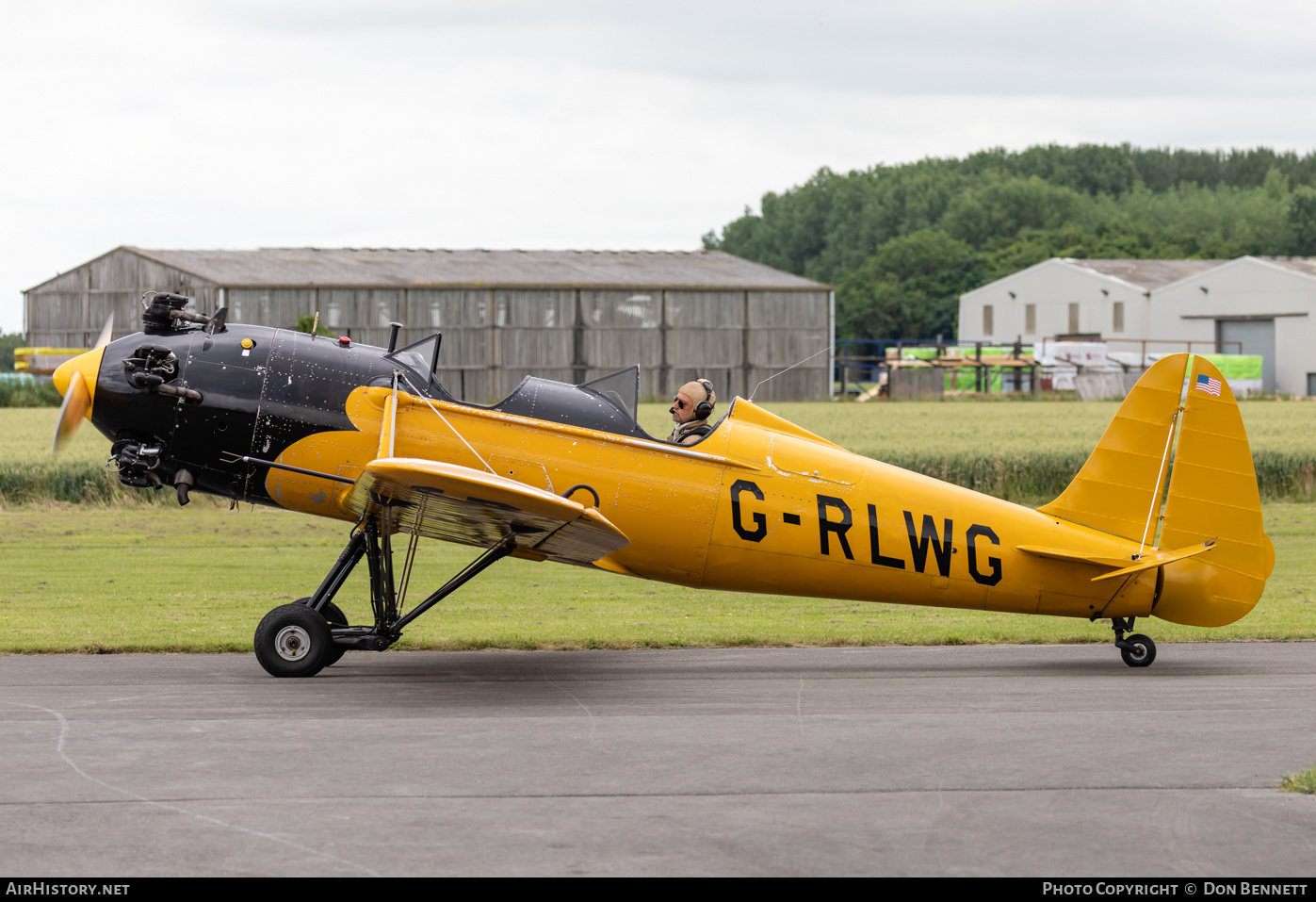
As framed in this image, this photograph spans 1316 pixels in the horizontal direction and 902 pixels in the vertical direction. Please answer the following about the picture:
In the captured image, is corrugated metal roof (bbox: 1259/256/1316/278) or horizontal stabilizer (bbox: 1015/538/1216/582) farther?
corrugated metal roof (bbox: 1259/256/1316/278)

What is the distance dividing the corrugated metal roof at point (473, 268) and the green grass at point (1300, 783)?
2595 inches

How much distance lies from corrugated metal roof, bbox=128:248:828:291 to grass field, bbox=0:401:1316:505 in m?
12.1

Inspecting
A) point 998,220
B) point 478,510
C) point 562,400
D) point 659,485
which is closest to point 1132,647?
point 659,485

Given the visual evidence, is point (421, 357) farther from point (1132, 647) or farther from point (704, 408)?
point (1132, 647)

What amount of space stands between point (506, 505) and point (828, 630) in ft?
16.1

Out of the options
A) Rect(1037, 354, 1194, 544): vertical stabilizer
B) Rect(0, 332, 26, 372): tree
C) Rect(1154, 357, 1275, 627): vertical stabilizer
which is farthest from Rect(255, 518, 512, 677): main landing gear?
Rect(0, 332, 26, 372): tree

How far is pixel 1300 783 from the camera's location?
24.4 ft

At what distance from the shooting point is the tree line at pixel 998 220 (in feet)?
407

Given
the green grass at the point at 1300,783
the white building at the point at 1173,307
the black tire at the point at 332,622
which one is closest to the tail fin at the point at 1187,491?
the green grass at the point at 1300,783

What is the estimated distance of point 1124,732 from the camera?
350 inches

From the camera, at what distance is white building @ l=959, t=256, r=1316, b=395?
8769cm

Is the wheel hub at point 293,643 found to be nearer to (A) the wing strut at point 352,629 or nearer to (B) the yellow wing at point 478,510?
(A) the wing strut at point 352,629

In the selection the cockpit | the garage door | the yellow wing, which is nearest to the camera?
the yellow wing

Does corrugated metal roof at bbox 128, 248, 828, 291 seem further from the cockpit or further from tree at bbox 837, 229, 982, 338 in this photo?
the cockpit
